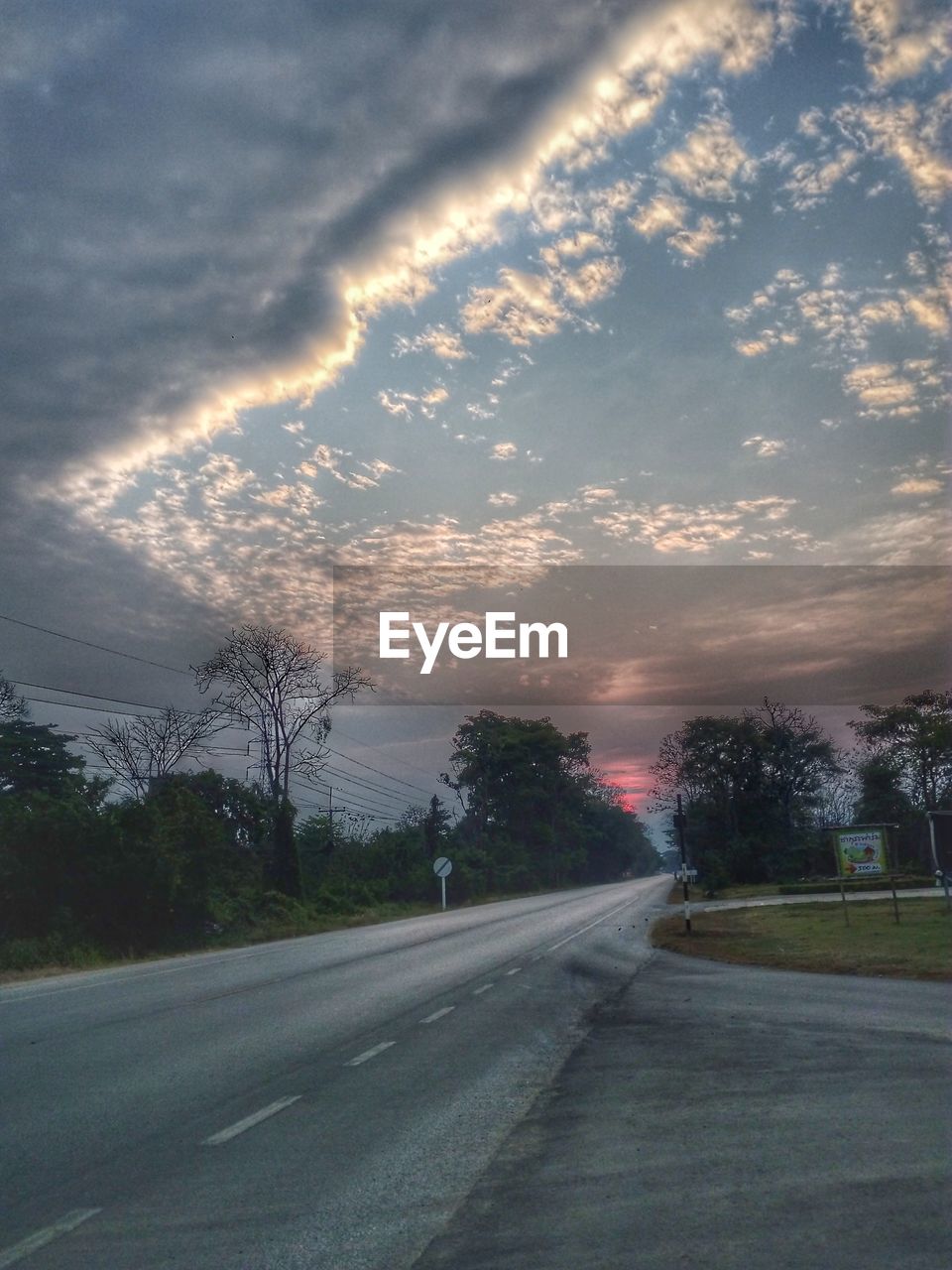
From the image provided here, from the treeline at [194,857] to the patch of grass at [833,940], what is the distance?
14.1 metres

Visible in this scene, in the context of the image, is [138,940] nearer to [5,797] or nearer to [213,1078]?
[5,797]

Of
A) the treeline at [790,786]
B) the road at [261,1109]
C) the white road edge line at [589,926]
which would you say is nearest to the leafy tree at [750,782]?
the treeline at [790,786]

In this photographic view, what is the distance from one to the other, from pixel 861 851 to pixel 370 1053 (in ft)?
77.5

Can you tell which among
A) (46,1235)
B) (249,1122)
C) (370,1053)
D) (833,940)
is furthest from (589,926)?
(46,1235)

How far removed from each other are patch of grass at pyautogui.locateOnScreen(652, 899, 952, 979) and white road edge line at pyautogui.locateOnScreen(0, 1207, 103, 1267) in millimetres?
14203

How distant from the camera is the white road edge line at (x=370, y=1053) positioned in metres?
10.5

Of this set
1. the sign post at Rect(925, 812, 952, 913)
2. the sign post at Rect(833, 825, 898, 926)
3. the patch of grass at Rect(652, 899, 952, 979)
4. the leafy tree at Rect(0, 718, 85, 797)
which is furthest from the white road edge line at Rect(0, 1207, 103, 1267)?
the leafy tree at Rect(0, 718, 85, 797)

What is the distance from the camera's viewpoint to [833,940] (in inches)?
980

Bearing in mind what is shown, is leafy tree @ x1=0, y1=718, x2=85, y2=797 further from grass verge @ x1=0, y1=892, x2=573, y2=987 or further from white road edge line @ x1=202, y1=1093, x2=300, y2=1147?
white road edge line @ x1=202, y1=1093, x2=300, y2=1147

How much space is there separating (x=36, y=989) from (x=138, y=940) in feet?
40.9

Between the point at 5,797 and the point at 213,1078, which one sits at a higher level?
the point at 5,797

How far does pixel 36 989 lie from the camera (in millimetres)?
19031

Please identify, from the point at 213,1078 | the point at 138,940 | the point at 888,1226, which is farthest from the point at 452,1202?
the point at 138,940

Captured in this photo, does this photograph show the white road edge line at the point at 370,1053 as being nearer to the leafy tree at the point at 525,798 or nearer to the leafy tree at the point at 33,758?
the leafy tree at the point at 33,758
